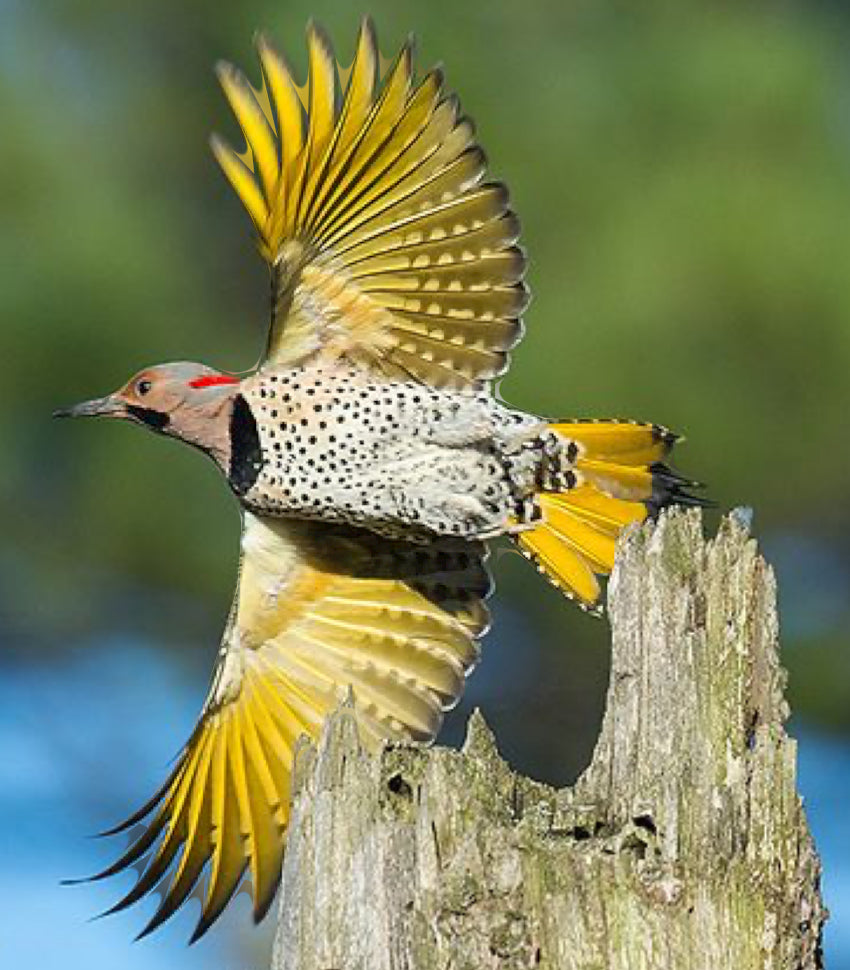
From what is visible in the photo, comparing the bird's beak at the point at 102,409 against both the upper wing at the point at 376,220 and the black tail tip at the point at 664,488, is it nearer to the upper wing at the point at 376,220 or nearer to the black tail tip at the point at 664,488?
the upper wing at the point at 376,220

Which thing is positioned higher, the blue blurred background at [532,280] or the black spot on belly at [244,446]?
the blue blurred background at [532,280]

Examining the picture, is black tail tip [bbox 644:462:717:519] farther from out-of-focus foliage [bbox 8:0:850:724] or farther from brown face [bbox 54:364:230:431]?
out-of-focus foliage [bbox 8:0:850:724]

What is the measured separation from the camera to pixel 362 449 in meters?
5.83

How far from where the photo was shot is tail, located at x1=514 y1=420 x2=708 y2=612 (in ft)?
18.8

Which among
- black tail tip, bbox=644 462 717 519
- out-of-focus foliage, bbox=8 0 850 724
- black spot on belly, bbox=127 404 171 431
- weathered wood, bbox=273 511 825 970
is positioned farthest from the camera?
out-of-focus foliage, bbox=8 0 850 724

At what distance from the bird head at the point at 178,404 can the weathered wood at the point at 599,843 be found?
2.47 metres

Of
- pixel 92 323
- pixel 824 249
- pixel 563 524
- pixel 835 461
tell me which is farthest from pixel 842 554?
pixel 563 524

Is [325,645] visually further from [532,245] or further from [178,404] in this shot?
[532,245]

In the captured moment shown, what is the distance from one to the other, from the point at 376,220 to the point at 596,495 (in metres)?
0.81

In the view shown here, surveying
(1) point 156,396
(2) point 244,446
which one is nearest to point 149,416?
(1) point 156,396

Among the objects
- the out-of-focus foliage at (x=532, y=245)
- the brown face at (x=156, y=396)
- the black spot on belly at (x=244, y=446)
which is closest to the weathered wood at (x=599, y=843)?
the black spot on belly at (x=244, y=446)

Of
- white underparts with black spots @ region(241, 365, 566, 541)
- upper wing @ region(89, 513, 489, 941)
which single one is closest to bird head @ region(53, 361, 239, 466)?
white underparts with black spots @ region(241, 365, 566, 541)

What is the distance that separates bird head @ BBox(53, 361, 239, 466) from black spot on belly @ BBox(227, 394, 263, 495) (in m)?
0.03

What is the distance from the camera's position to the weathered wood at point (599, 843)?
316 cm
